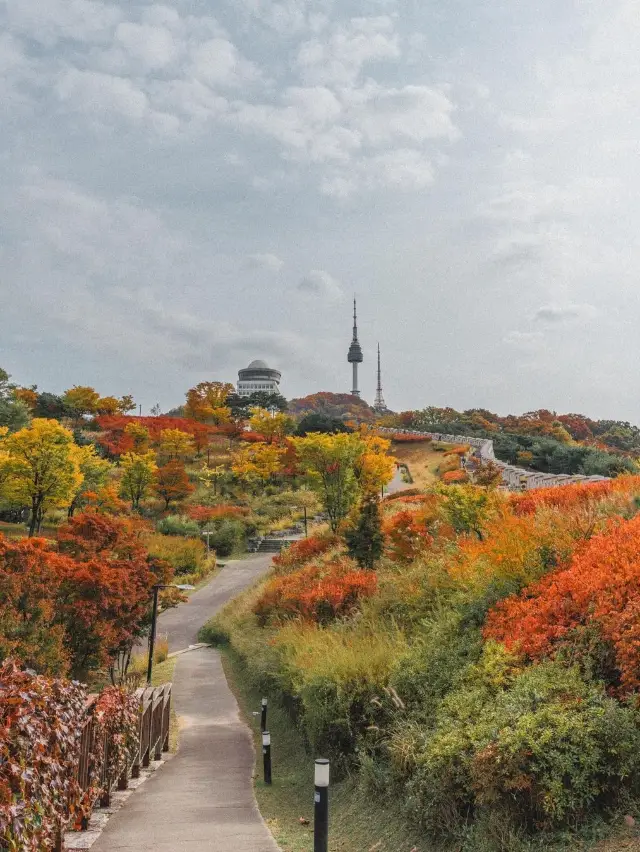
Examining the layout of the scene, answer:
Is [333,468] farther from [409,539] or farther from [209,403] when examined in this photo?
[209,403]

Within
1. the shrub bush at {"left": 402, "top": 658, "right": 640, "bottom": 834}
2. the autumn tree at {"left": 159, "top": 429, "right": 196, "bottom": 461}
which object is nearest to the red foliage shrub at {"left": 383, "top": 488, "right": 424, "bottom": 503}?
the autumn tree at {"left": 159, "top": 429, "right": 196, "bottom": 461}

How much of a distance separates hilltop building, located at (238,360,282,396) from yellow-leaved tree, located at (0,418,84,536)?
404 ft

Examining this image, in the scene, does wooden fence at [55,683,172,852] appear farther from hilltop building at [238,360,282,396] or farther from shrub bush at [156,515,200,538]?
hilltop building at [238,360,282,396]

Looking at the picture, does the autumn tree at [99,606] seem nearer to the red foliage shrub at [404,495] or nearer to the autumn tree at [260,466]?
the red foliage shrub at [404,495]

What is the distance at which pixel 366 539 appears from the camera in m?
19.4

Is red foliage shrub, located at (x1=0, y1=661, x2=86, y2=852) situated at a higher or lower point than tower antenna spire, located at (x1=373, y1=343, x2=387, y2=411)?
lower

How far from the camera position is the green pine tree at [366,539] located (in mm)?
19297

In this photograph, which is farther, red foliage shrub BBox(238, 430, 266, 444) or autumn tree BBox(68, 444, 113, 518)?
red foliage shrub BBox(238, 430, 266, 444)

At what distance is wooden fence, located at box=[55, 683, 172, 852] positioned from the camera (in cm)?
605

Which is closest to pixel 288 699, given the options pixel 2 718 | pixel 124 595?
pixel 124 595

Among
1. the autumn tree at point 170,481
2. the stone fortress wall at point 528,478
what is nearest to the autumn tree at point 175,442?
the autumn tree at point 170,481

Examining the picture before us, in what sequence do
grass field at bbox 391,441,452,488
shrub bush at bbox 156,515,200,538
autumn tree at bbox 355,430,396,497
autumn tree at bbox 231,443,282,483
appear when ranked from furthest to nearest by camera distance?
grass field at bbox 391,441,452,488 → autumn tree at bbox 231,443,282,483 → shrub bush at bbox 156,515,200,538 → autumn tree at bbox 355,430,396,497

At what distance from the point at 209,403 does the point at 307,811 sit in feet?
235

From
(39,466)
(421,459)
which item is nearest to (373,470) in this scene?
(39,466)
